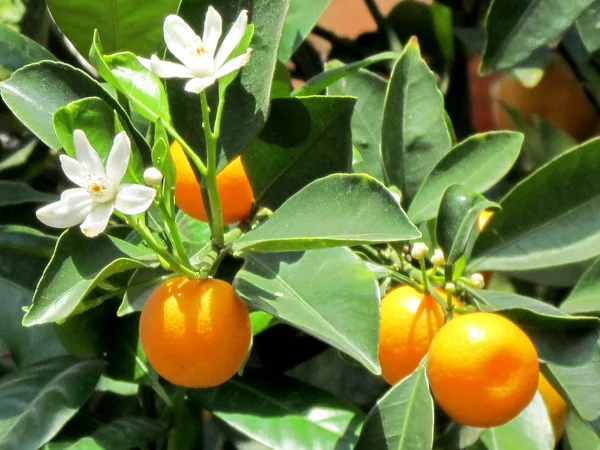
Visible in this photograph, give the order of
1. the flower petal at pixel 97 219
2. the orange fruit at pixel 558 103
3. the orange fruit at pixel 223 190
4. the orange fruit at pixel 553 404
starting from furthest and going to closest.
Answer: the orange fruit at pixel 558 103, the orange fruit at pixel 553 404, the orange fruit at pixel 223 190, the flower petal at pixel 97 219

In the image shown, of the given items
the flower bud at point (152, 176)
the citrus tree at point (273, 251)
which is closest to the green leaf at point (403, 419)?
the citrus tree at point (273, 251)

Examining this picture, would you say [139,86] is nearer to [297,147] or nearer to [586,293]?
[297,147]

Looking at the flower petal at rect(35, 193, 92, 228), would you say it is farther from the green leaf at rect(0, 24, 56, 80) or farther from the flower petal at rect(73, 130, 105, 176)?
the green leaf at rect(0, 24, 56, 80)

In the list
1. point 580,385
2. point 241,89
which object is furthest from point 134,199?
point 580,385

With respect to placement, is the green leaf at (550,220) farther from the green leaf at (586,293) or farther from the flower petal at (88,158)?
the flower petal at (88,158)

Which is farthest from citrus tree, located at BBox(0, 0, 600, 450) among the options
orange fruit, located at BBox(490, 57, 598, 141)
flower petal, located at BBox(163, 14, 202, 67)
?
orange fruit, located at BBox(490, 57, 598, 141)

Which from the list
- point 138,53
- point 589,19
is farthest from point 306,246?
point 589,19
